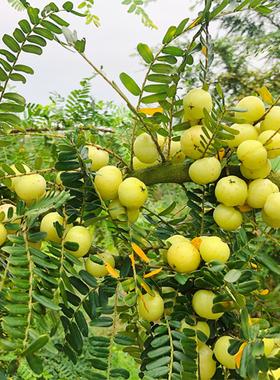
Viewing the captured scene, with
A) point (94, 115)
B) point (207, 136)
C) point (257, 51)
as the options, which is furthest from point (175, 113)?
point (257, 51)

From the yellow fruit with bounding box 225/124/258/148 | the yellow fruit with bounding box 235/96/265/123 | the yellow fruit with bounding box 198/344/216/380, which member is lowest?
the yellow fruit with bounding box 198/344/216/380

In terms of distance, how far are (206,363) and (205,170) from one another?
157mm

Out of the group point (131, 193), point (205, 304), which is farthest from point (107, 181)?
point (205, 304)

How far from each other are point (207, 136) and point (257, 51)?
300cm

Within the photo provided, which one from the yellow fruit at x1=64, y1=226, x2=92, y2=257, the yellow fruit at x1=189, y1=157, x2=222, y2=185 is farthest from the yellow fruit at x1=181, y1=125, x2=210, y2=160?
the yellow fruit at x1=64, y1=226, x2=92, y2=257

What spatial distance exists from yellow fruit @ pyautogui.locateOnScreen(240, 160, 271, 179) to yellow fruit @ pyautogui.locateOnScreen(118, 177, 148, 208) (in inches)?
3.5

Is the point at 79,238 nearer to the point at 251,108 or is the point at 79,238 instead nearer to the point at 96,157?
the point at 96,157

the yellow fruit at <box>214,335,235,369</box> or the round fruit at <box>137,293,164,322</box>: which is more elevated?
the round fruit at <box>137,293,164,322</box>

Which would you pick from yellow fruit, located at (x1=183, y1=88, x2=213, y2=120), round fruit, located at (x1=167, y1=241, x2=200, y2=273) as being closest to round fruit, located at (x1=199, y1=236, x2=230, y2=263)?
round fruit, located at (x1=167, y1=241, x2=200, y2=273)

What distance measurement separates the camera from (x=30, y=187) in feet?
1.41

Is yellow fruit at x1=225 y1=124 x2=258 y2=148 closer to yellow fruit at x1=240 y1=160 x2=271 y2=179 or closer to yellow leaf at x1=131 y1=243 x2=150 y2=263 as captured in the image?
yellow fruit at x1=240 y1=160 x2=271 y2=179

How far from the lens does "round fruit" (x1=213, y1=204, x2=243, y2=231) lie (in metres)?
0.44

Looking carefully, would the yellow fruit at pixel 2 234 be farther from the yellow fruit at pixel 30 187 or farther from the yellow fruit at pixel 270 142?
the yellow fruit at pixel 270 142

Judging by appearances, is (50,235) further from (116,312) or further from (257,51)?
(257,51)
